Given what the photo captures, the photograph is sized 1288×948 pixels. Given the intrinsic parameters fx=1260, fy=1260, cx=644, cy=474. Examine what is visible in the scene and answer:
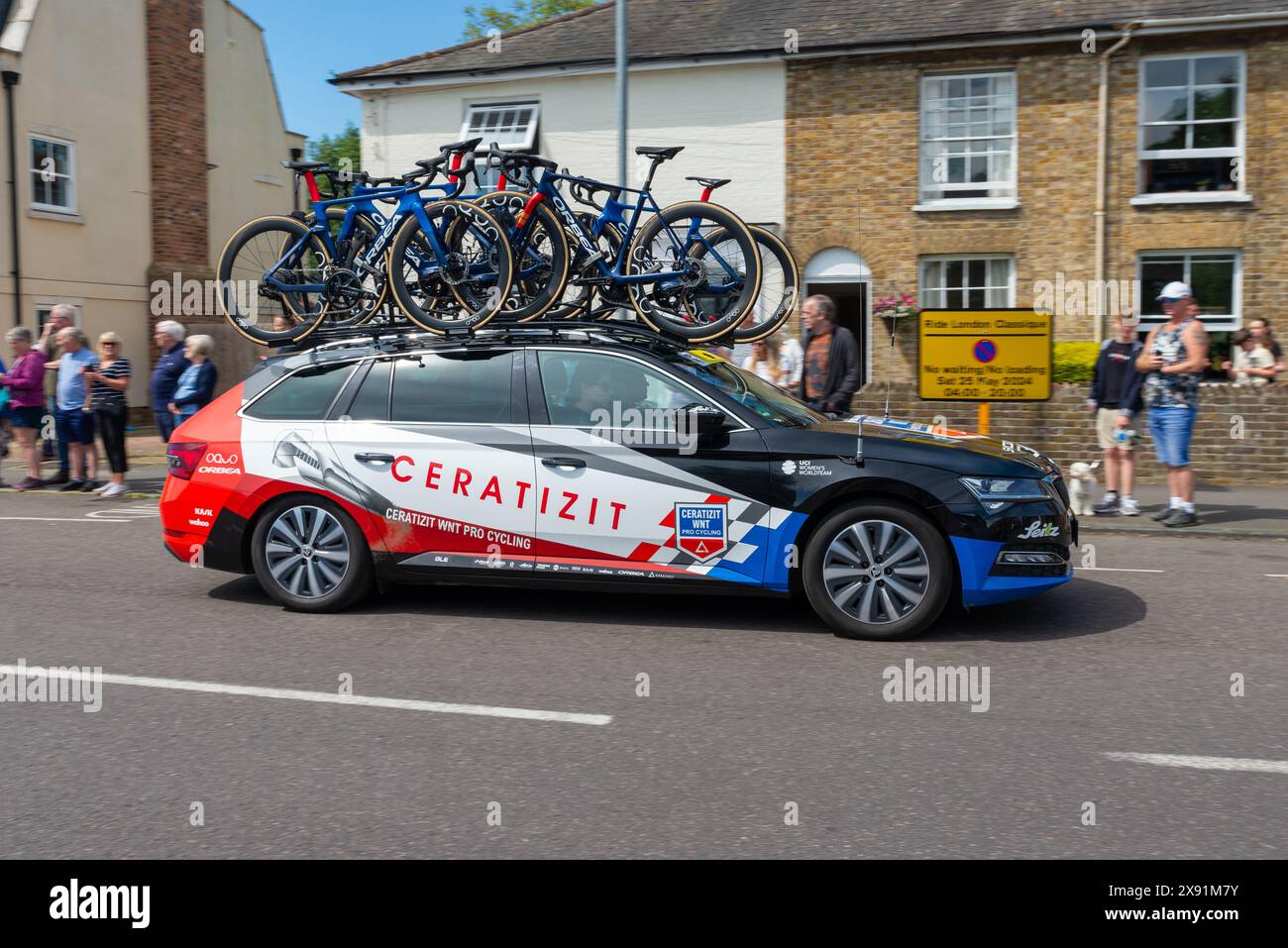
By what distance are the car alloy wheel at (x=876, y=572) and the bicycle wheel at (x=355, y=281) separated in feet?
11.0

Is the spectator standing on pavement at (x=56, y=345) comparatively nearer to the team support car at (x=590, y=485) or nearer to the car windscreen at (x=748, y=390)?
the team support car at (x=590, y=485)

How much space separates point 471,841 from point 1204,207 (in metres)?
17.7

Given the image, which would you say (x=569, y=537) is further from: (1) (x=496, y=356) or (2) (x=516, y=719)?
(2) (x=516, y=719)

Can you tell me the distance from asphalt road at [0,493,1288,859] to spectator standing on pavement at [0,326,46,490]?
710cm

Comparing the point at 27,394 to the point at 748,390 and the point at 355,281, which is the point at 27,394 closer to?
the point at 355,281

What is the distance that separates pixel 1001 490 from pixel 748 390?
61.9 inches

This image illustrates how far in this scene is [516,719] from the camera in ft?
17.8

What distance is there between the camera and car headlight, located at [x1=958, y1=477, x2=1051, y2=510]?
6.62m

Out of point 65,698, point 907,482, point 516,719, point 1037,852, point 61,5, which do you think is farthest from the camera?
point 61,5

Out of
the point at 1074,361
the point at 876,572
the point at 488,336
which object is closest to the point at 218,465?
the point at 488,336

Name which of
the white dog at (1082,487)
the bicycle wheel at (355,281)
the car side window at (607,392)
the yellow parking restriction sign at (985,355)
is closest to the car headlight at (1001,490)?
the car side window at (607,392)

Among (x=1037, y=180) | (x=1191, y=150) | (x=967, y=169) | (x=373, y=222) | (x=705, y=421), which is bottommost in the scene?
(x=705, y=421)

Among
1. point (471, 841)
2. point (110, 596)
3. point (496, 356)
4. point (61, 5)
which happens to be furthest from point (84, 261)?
point (471, 841)

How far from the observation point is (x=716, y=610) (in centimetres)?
766
